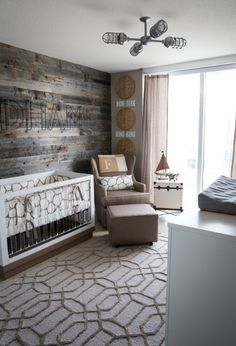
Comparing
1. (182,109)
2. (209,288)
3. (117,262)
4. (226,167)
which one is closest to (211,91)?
(182,109)

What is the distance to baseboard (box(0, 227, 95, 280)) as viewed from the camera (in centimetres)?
253

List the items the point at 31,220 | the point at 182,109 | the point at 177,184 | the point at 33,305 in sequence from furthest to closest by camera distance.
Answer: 1. the point at 182,109
2. the point at 177,184
3. the point at 31,220
4. the point at 33,305

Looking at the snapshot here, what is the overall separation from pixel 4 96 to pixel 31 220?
1534mm

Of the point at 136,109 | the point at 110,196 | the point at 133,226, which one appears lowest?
the point at 133,226

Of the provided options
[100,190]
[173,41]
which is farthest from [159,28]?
[100,190]

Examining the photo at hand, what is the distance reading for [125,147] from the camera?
4.83 m

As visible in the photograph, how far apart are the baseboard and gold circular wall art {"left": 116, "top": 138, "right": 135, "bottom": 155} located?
6.00ft

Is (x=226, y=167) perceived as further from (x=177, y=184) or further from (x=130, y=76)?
(x=130, y=76)

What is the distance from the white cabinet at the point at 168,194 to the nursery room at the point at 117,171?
0.06ft

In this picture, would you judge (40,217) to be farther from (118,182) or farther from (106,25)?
(106,25)

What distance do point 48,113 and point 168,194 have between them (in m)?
2.20

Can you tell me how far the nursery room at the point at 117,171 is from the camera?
1.46m

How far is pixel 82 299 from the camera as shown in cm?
223

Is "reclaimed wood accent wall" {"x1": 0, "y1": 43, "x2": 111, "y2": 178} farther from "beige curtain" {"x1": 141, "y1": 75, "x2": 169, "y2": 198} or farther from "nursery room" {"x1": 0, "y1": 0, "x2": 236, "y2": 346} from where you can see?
"beige curtain" {"x1": 141, "y1": 75, "x2": 169, "y2": 198}
